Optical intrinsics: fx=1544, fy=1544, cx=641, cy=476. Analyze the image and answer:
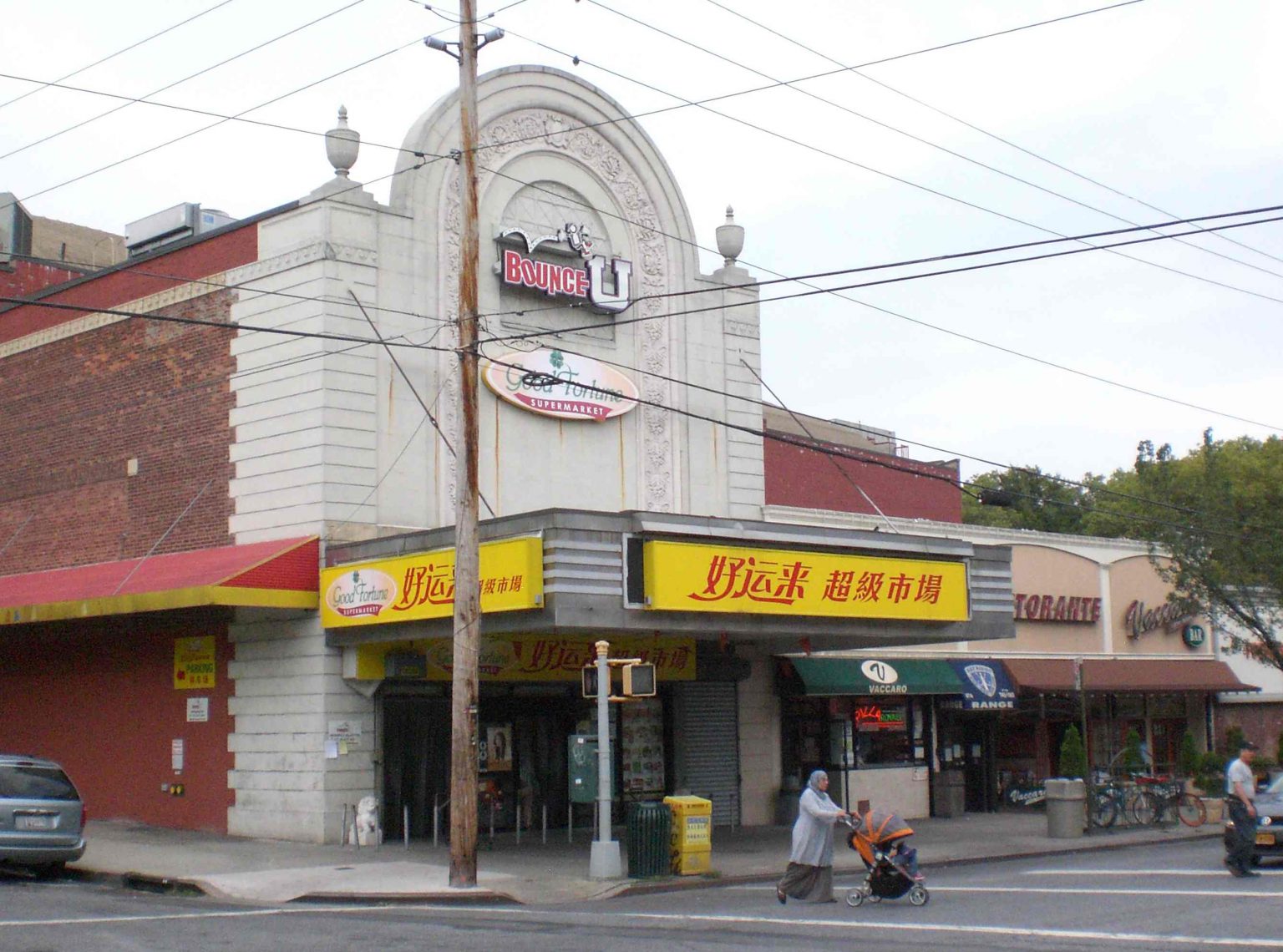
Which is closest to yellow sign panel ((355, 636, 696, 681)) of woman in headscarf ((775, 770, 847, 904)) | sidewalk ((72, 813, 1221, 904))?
sidewalk ((72, 813, 1221, 904))

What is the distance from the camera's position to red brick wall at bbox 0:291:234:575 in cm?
2622

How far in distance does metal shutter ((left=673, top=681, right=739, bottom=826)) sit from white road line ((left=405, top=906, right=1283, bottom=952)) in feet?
35.1

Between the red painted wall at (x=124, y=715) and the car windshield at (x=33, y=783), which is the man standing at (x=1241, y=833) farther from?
the red painted wall at (x=124, y=715)

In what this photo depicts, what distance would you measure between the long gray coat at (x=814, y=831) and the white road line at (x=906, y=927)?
1460mm

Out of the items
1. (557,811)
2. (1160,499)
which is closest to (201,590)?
(557,811)

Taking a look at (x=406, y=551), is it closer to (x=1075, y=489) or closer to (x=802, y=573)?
(x=802, y=573)

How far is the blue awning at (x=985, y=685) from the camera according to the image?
32438 millimetres

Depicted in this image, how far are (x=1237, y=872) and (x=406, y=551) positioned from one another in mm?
12080

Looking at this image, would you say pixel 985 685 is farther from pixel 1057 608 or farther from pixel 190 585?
pixel 190 585

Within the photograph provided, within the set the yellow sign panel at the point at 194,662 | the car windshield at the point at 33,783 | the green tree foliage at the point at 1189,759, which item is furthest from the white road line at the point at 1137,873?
the yellow sign panel at the point at 194,662

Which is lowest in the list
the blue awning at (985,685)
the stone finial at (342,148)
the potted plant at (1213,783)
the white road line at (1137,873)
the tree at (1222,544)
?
the white road line at (1137,873)

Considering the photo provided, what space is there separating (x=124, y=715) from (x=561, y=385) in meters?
9.66

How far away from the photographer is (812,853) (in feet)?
57.5

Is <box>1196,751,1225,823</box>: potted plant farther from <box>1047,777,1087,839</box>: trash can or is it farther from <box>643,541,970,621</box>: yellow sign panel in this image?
<box>643,541,970,621</box>: yellow sign panel
